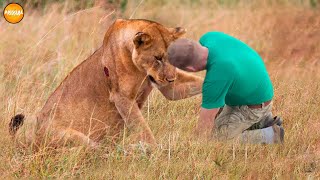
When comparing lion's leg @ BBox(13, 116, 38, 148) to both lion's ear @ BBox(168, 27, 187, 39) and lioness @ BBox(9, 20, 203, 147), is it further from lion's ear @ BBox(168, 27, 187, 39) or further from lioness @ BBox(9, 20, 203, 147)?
lion's ear @ BBox(168, 27, 187, 39)

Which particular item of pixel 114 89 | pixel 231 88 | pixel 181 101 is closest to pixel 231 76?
pixel 231 88

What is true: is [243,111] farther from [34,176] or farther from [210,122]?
[34,176]

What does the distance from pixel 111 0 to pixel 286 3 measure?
8.09 feet

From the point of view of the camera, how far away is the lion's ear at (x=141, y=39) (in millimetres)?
5324

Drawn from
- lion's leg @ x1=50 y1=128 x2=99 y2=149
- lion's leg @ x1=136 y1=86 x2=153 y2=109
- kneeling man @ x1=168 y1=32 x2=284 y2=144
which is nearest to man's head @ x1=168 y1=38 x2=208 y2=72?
kneeling man @ x1=168 y1=32 x2=284 y2=144

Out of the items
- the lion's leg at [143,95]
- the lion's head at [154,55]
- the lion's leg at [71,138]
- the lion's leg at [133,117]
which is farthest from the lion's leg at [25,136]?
the lion's head at [154,55]

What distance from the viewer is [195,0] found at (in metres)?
12.3

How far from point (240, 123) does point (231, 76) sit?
0.60m

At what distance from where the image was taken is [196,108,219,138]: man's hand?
5.23 metres

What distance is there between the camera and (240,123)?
223 inches

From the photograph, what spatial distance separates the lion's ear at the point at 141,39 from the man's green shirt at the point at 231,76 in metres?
0.42

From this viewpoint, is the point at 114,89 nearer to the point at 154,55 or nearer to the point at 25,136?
the point at 154,55

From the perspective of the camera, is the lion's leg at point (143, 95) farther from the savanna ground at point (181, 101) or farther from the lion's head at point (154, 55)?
the savanna ground at point (181, 101)

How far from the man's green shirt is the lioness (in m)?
0.31
